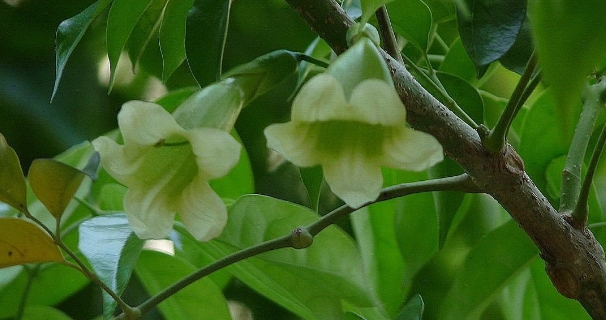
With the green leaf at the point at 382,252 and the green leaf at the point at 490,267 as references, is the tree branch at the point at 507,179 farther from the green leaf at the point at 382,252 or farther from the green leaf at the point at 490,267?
the green leaf at the point at 382,252

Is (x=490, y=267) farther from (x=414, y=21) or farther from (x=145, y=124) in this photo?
(x=145, y=124)

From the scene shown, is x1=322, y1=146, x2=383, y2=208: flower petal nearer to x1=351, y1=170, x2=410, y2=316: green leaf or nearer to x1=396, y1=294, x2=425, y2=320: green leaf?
x1=396, y1=294, x2=425, y2=320: green leaf

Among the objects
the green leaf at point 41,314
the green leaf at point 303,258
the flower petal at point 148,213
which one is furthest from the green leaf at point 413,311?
the green leaf at point 41,314

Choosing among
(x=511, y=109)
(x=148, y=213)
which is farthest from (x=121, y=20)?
(x=511, y=109)

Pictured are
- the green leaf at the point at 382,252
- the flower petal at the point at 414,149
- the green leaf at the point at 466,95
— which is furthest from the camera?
the green leaf at the point at 382,252

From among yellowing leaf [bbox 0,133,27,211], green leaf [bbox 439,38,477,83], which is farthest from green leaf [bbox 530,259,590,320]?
yellowing leaf [bbox 0,133,27,211]

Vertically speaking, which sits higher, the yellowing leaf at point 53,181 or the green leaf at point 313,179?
the yellowing leaf at point 53,181

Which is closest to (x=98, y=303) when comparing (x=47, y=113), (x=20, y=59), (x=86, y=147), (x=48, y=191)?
(x=47, y=113)
